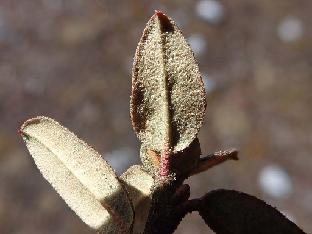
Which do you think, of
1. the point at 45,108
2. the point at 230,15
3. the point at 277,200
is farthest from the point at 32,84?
the point at 277,200

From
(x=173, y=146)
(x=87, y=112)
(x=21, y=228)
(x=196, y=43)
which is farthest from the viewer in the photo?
(x=196, y=43)

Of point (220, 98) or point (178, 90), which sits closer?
point (178, 90)

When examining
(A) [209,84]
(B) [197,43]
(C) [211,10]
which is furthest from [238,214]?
(C) [211,10]

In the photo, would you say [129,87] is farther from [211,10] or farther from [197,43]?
[211,10]

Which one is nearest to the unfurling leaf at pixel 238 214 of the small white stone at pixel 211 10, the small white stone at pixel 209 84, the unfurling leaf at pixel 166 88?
the unfurling leaf at pixel 166 88

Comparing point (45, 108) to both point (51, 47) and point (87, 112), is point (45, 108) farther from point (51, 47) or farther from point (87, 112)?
point (51, 47)

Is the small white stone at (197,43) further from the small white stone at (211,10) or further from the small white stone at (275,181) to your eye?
the small white stone at (275,181)
